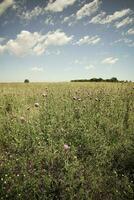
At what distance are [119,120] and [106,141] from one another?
129cm

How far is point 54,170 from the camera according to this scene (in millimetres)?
4387

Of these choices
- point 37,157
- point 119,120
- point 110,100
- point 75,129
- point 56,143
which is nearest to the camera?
point 37,157

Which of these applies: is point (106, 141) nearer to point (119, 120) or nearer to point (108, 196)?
point (119, 120)

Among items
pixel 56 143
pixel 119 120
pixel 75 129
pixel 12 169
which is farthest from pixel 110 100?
pixel 12 169

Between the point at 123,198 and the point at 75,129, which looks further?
the point at 75,129

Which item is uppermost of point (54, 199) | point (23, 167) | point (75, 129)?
point (75, 129)

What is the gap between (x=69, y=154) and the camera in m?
4.81

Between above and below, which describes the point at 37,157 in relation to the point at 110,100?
below

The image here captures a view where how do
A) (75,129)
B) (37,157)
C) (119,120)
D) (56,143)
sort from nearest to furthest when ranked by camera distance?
(37,157) → (56,143) → (75,129) → (119,120)

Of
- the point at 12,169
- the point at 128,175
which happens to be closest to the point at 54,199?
the point at 12,169

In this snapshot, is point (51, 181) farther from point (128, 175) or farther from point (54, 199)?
point (128, 175)

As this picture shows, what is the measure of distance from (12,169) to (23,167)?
0.19 metres

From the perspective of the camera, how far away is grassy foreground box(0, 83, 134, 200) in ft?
12.8

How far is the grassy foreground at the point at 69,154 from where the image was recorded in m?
3.90
